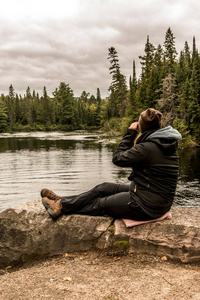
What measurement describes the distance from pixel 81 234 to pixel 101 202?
55 centimetres

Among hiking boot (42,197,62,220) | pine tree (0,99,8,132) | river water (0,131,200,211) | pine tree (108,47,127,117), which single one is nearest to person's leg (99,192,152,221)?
hiking boot (42,197,62,220)

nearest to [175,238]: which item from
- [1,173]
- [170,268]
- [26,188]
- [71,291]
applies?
[170,268]

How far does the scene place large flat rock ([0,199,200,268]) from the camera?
11.0 feet

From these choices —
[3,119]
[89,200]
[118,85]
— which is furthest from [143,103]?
[3,119]

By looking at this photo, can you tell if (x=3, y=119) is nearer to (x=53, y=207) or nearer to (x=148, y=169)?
(x=53, y=207)

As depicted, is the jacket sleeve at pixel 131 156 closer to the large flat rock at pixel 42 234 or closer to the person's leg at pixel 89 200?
the person's leg at pixel 89 200

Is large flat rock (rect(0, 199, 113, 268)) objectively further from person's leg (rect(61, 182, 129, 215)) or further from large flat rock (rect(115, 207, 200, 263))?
large flat rock (rect(115, 207, 200, 263))

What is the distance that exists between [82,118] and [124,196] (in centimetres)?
9956

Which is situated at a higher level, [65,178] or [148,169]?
[148,169]

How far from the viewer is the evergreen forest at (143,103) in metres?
35.9

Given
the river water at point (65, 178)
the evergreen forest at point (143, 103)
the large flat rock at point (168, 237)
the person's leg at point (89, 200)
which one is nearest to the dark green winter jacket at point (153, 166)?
the large flat rock at point (168, 237)

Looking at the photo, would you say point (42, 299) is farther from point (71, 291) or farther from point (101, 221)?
point (101, 221)

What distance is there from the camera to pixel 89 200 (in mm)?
3770

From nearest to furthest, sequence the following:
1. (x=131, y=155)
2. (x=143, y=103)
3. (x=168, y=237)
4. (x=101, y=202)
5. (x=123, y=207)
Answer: (x=131, y=155) → (x=168, y=237) → (x=123, y=207) → (x=101, y=202) → (x=143, y=103)
